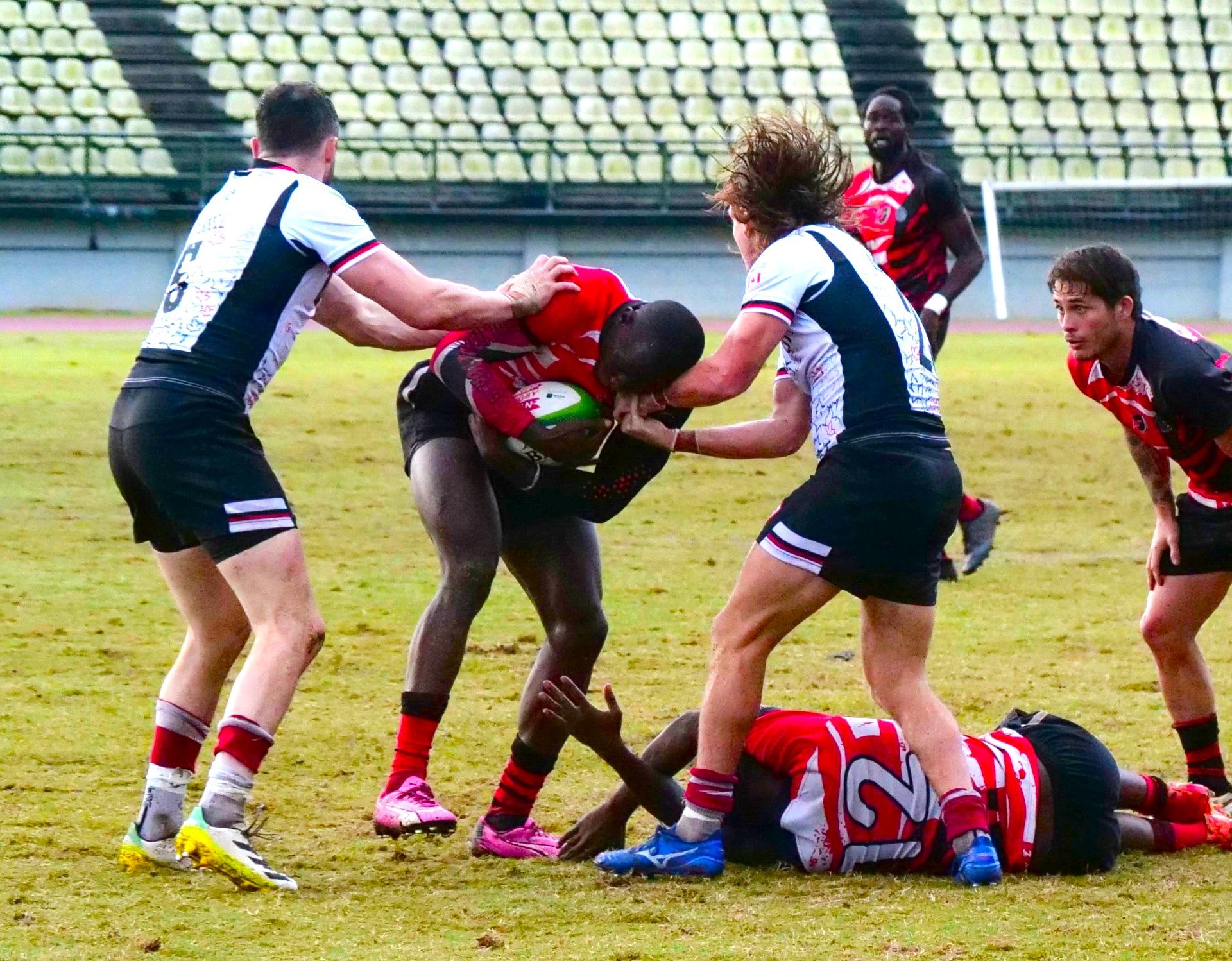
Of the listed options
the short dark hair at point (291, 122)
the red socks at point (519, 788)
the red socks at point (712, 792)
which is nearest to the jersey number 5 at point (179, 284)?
the short dark hair at point (291, 122)

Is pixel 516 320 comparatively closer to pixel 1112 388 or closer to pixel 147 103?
pixel 1112 388

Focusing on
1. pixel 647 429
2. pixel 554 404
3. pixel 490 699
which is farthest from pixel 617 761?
pixel 490 699

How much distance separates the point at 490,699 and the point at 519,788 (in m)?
1.69

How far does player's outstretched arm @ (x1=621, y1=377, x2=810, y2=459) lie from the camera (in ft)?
15.7

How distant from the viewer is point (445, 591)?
4.93 m

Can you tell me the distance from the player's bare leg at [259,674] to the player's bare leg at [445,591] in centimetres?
44

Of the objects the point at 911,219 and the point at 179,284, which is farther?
the point at 911,219

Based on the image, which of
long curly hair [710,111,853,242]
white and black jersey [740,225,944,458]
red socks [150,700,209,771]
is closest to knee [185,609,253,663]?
red socks [150,700,209,771]

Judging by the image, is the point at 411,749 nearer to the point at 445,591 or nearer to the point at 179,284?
the point at 445,591

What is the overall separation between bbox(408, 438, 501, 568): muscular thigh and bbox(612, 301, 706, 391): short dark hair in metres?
0.56

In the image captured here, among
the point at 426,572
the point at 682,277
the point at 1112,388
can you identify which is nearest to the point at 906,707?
the point at 1112,388

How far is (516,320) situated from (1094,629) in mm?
3835

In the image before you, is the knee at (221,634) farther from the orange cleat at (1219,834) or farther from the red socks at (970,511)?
the red socks at (970,511)

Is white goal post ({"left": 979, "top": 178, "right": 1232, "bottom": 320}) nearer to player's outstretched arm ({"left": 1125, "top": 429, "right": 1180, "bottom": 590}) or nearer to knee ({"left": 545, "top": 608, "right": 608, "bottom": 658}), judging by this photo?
player's outstretched arm ({"left": 1125, "top": 429, "right": 1180, "bottom": 590})
